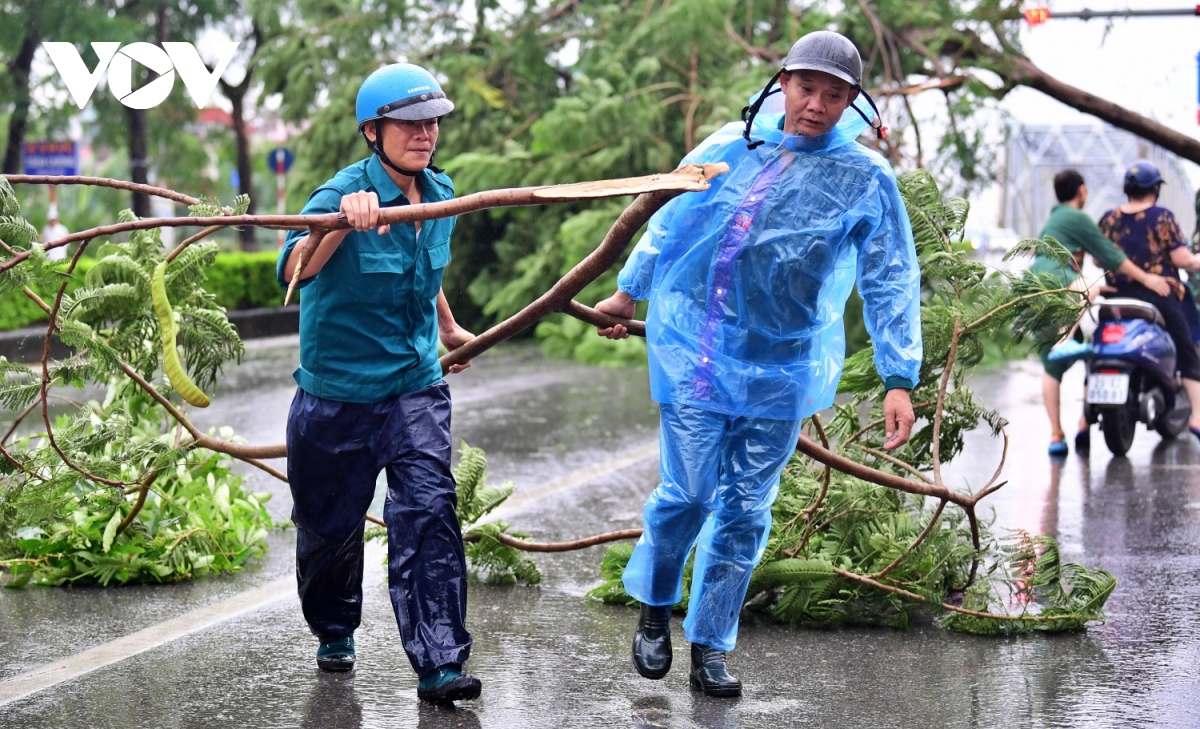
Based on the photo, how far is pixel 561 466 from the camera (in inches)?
340

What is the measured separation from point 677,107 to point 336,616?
38.2ft

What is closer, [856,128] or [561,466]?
[856,128]

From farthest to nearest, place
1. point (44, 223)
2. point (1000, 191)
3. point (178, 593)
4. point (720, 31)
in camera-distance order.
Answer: point (44, 223) < point (1000, 191) < point (720, 31) < point (178, 593)

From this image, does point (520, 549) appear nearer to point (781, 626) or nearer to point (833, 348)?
point (781, 626)

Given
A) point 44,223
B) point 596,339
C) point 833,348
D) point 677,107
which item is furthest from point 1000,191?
point 44,223

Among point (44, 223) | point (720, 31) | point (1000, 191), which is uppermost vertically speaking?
point (720, 31)

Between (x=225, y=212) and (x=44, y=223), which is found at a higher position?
(x=225, y=212)

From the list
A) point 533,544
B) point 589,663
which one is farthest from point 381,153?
point 533,544

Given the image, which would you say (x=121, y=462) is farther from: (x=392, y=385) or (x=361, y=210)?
(x=361, y=210)

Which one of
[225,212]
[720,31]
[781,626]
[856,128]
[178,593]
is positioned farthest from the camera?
[720,31]

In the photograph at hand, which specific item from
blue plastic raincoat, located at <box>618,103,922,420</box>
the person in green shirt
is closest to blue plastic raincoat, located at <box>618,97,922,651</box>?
blue plastic raincoat, located at <box>618,103,922,420</box>

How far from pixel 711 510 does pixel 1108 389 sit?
5.44 meters

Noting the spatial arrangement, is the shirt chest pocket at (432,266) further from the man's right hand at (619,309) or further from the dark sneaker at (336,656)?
the dark sneaker at (336,656)

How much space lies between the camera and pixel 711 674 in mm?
4270
